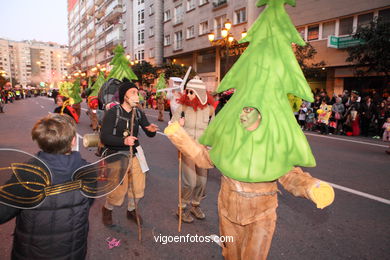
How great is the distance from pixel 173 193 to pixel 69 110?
119 inches

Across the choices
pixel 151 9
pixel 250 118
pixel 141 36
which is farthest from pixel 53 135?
pixel 141 36

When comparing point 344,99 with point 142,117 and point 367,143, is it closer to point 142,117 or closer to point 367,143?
point 367,143

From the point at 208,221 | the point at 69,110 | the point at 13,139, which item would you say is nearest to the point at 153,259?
the point at 208,221

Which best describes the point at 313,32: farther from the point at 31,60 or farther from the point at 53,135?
the point at 31,60

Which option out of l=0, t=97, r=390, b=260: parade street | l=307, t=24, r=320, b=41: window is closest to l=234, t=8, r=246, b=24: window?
l=307, t=24, r=320, b=41: window

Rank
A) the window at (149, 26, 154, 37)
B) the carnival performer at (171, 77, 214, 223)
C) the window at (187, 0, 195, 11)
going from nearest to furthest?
the carnival performer at (171, 77, 214, 223), the window at (187, 0, 195, 11), the window at (149, 26, 154, 37)

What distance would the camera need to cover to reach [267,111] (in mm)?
1899

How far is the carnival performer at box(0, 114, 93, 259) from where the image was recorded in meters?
1.69

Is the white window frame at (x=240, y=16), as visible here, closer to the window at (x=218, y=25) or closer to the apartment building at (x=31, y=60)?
the window at (x=218, y=25)

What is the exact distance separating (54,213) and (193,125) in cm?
221

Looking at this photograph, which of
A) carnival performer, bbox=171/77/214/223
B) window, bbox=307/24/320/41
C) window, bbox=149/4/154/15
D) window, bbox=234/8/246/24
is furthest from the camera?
window, bbox=149/4/154/15

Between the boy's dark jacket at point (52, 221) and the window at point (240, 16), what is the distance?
2279 cm

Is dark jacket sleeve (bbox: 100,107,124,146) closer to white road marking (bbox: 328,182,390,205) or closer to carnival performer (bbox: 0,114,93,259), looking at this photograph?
carnival performer (bbox: 0,114,93,259)

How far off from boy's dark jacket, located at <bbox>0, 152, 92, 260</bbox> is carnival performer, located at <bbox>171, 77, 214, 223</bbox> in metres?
1.91
